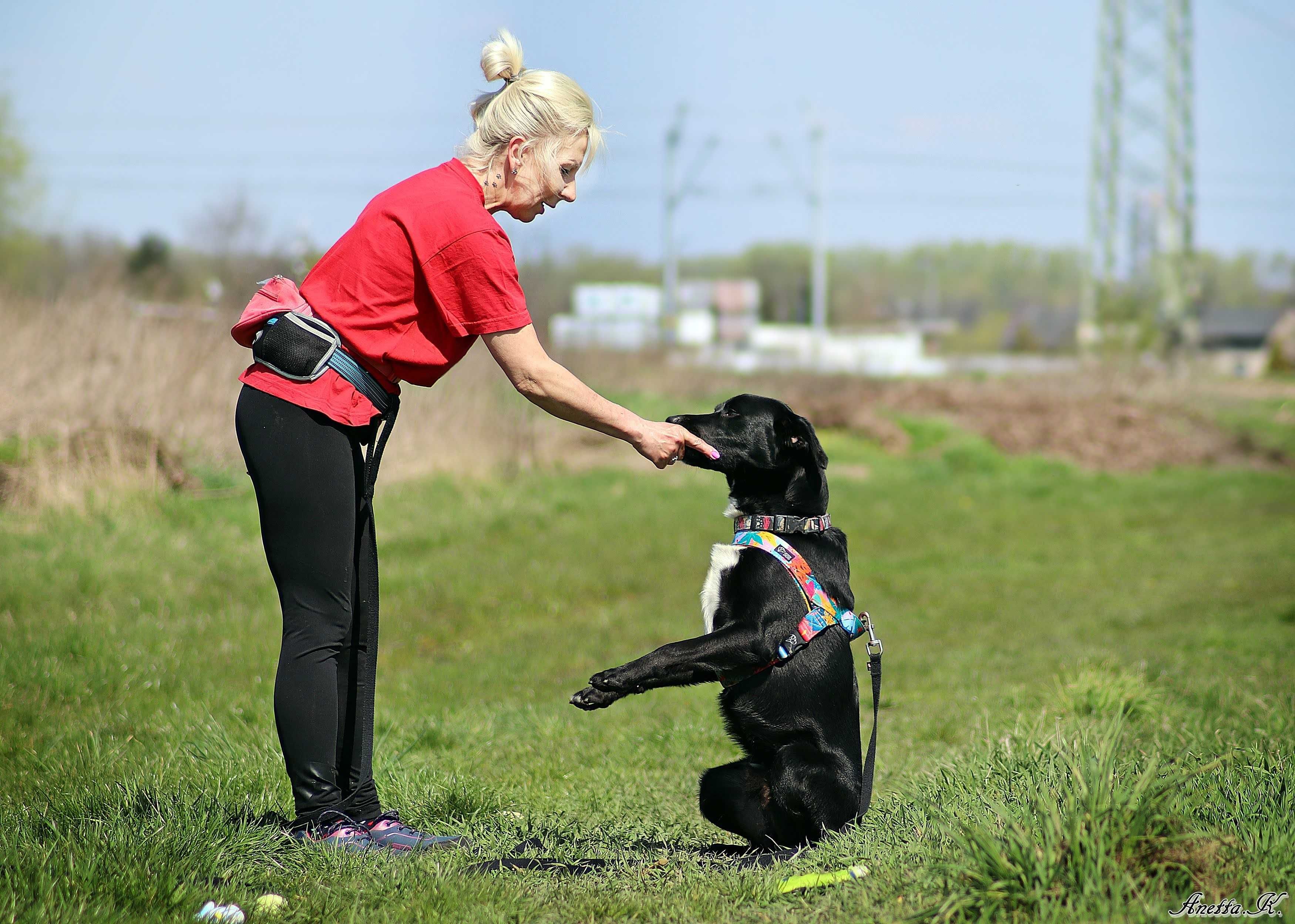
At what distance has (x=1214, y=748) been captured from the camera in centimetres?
367

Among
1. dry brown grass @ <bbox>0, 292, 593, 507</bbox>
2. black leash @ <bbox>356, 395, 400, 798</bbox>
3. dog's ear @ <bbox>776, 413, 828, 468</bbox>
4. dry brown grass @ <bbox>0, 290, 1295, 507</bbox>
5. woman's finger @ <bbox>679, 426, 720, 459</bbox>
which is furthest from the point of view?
dry brown grass @ <bbox>0, 290, 1295, 507</bbox>

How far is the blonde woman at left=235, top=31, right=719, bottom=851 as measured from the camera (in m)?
2.57

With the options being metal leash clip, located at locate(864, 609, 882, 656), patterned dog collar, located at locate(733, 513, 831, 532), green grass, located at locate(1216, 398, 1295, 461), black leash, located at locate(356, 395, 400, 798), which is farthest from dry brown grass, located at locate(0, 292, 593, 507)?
green grass, located at locate(1216, 398, 1295, 461)

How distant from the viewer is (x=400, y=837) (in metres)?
2.83

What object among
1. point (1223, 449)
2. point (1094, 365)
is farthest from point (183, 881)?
point (1094, 365)

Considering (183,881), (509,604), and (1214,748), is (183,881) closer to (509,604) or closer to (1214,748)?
(1214,748)

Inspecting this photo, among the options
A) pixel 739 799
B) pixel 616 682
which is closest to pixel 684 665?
pixel 616 682

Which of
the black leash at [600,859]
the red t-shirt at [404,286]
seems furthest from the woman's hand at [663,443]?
the black leash at [600,859]

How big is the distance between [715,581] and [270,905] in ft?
4.75

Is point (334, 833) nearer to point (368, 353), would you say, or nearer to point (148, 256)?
point (368, 353)

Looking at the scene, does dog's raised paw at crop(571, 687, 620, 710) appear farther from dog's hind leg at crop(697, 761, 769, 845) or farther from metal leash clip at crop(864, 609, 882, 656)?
metal leash clip at crop(864, 609, 882, 656)

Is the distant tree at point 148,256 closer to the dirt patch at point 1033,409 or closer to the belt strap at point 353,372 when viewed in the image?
the dirt patch at point 1033,409

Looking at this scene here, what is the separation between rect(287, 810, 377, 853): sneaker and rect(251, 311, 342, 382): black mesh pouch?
1152mm

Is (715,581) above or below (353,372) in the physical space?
below
